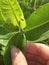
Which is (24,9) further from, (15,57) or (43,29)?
(15,57)

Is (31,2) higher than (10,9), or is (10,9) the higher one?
(10,9)

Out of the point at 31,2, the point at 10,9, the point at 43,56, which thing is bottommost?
the point at 43,56

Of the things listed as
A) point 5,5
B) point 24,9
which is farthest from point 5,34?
point 24,9

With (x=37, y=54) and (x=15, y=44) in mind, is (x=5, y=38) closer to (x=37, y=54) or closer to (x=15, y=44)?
(x=15, y=44)

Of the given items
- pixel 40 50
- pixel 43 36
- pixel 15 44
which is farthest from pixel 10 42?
pixel 40 50

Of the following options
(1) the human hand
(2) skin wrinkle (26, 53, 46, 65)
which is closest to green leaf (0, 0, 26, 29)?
(1) the human hand

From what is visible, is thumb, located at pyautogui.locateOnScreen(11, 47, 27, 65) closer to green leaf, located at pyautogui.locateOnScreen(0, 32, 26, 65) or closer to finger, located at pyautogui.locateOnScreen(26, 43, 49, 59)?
green leaf, located at pyautogui.locateOnScreen(0, 32, 26, 65)

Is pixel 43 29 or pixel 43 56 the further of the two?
pixel 43 56
